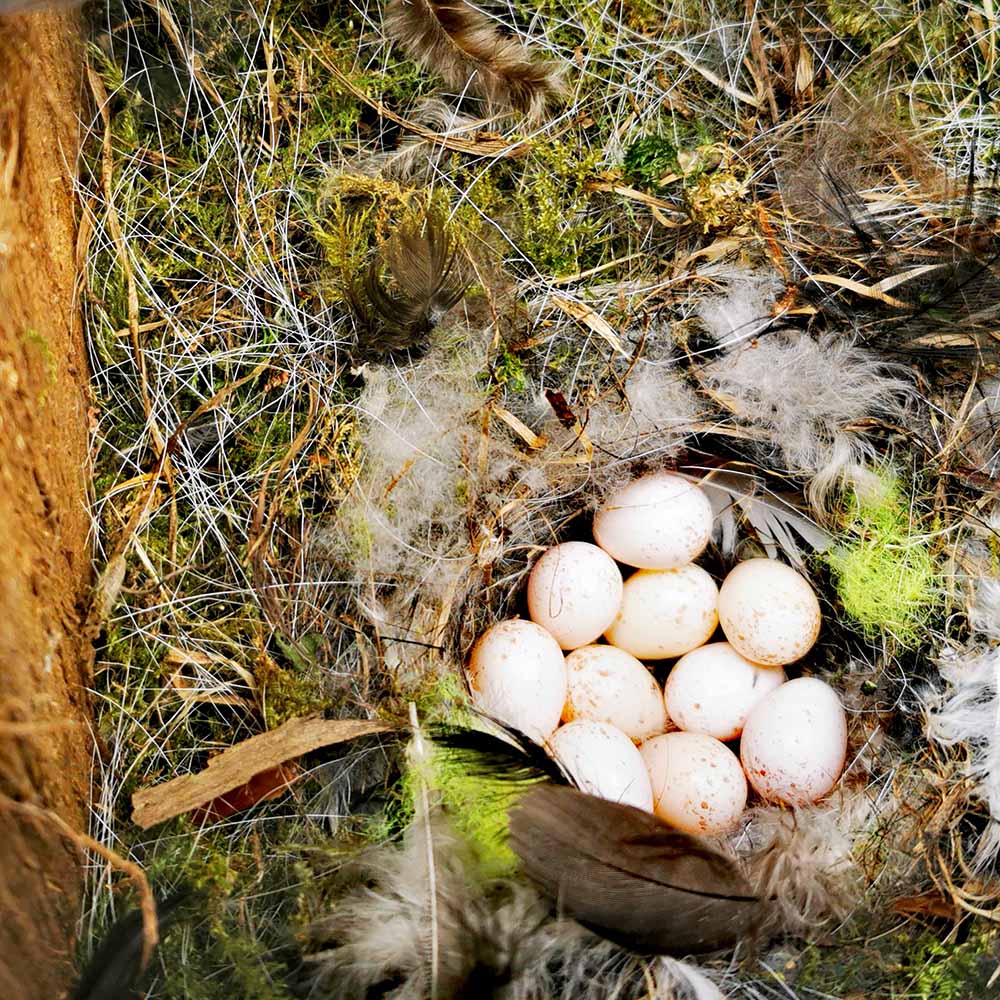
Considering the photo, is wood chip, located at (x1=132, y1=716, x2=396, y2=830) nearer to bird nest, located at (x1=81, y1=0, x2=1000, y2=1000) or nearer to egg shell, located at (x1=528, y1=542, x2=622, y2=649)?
bird nest, located at (x1=81, y1=0, x2=1000, y2=1000)

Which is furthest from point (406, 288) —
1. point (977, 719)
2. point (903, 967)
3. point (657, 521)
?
point (903, 967)

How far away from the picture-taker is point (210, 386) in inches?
55.4

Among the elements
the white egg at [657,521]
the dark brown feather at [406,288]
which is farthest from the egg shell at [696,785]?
the dark brown feather at [406,288]

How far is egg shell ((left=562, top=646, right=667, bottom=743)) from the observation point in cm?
152

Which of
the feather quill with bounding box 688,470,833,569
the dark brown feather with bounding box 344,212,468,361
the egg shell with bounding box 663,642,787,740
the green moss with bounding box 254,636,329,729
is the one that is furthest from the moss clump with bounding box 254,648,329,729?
the feather quill with bounding box 688,470,833,569

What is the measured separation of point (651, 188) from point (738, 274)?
0.22 metres

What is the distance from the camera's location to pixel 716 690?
1.55 metres

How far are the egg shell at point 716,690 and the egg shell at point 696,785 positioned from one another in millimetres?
63

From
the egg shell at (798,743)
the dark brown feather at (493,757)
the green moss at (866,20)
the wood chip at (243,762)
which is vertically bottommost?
the egg shell at (798,743)

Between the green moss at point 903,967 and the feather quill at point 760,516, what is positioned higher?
the feather quill at point 760,516

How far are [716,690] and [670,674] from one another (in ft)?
0.30

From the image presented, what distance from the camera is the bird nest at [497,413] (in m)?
1.31

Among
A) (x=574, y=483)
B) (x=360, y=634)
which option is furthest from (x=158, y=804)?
(x=574, y=483)

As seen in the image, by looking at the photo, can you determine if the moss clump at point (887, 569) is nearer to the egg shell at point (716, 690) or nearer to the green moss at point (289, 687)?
the egg shell at point (716, 690)
